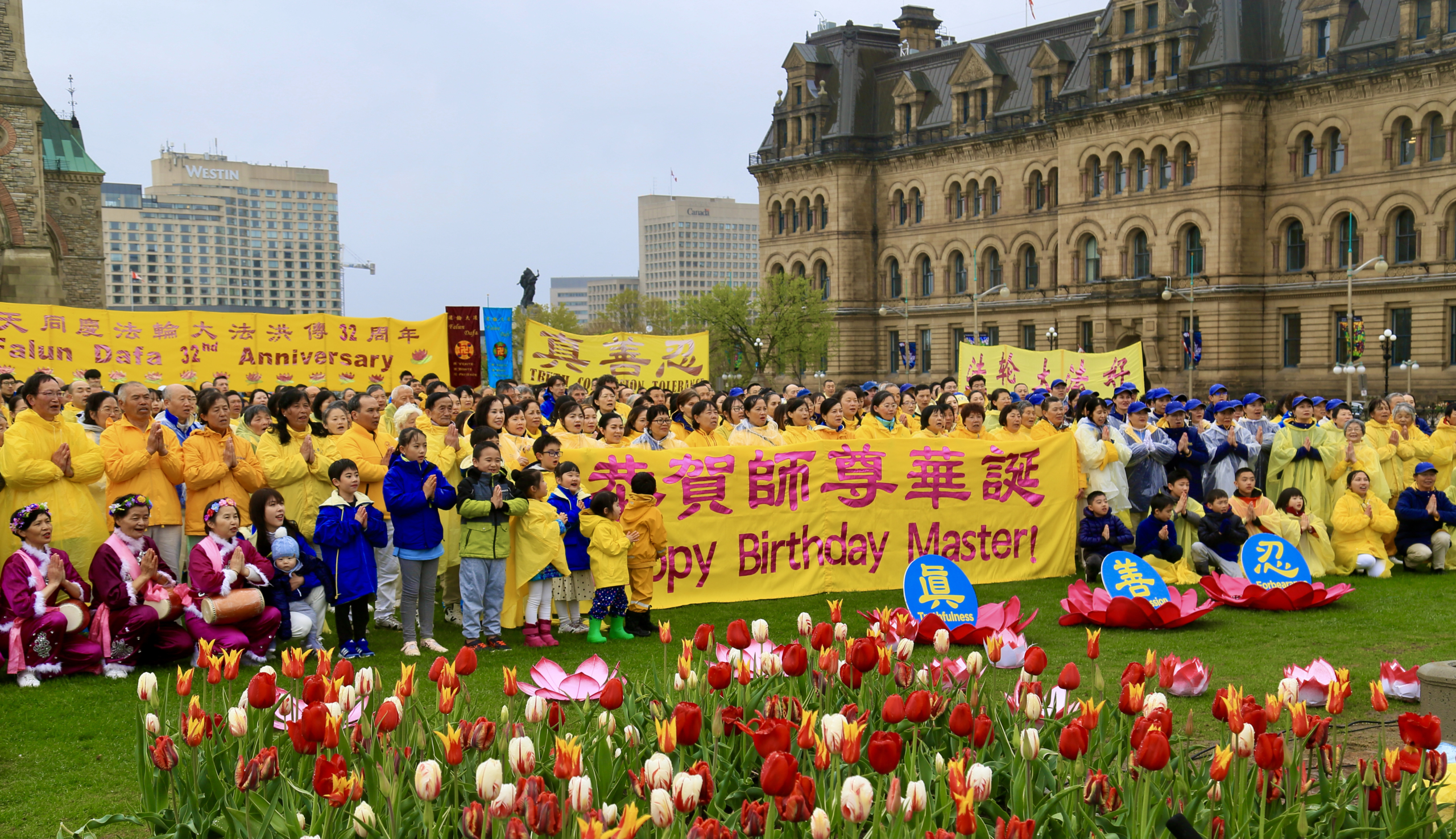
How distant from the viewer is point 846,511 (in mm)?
12242

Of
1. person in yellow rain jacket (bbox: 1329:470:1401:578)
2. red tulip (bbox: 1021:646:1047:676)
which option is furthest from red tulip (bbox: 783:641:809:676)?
person in yellow rain jacket (bbox: 1329:470:1401:578)

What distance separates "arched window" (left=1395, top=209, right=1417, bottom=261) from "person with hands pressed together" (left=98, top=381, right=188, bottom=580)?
4911cm

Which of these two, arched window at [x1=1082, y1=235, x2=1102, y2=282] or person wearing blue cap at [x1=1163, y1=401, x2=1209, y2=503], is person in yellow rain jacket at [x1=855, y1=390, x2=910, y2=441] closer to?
person wearing blue cap at [x1=1163, y1=401, x2=1209, y2=503]

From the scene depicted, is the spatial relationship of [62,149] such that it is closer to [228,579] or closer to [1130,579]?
[228,579]

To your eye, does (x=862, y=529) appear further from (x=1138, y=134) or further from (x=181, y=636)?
(x=1138, y=134)

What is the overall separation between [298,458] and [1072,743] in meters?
7.67

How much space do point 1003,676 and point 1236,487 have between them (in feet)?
21.2

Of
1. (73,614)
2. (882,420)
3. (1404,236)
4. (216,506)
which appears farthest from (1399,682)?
(1404,236)

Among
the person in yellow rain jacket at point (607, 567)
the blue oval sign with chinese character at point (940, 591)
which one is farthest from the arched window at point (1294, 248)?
the person in yellow rain jacket at point (607, 567)

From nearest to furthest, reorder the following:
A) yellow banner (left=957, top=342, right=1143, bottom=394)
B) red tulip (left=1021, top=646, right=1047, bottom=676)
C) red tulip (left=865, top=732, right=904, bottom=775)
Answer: red tulip (left=865, top=732, right=904, bottom=775) < red tulip (left=1021, top=646, right=1047, bottom=676) < yellow banner (left=957, top=342, right=1143, bottom=394)

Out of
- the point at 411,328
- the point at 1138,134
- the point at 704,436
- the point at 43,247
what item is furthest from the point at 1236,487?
the point at 1138,134

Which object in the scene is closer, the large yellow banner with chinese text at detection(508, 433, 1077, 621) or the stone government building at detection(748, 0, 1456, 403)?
the large yellow banner with chinese text at detection(508, 433, 1077, 621)

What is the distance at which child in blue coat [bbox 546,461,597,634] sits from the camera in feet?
33.8

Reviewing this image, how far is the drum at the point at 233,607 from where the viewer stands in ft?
28.6
